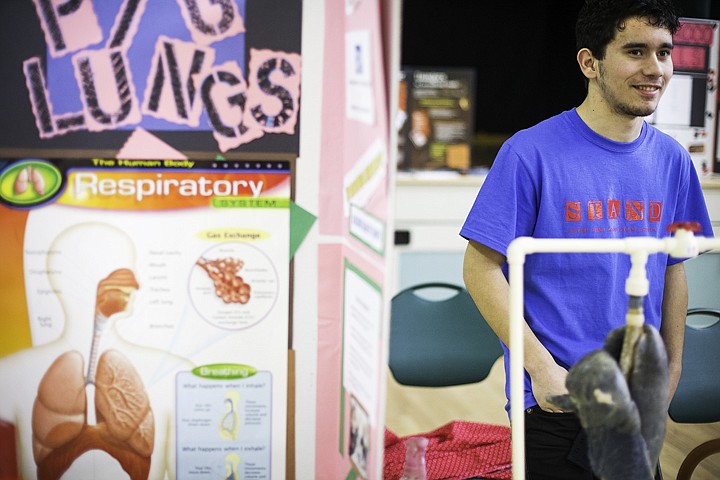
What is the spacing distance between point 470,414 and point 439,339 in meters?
1.48

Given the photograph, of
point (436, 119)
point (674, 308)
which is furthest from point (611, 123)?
point (436, 119)

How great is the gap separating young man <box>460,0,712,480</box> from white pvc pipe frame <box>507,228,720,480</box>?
52 centimetres

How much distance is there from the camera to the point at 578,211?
1.55m

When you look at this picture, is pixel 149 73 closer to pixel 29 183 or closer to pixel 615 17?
pixel 29 183

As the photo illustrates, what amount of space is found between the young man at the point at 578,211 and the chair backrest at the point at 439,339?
0.75m

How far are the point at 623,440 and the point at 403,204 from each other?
333 cm

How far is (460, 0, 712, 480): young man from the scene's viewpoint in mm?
1552

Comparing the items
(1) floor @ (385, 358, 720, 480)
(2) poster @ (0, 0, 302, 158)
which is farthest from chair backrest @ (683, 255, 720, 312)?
(2) poster @ (0, 0, 302, 158)

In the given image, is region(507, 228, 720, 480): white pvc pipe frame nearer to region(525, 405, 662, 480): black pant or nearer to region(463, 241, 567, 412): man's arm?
region(463, 241, 567, 412): man's arm

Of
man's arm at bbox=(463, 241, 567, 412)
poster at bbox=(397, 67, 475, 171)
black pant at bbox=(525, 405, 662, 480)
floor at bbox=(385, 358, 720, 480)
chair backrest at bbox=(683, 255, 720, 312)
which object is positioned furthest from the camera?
poster at bbox=(397, 67, 475, 171)

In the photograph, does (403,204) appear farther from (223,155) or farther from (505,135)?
(505,135)

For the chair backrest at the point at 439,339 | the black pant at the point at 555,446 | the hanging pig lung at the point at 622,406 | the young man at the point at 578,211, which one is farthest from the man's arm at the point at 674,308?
the hanging pig lung at the point at 622,406

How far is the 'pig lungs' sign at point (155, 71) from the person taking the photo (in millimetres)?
1063

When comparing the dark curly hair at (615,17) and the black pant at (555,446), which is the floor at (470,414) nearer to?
the black pant at (555,446)
